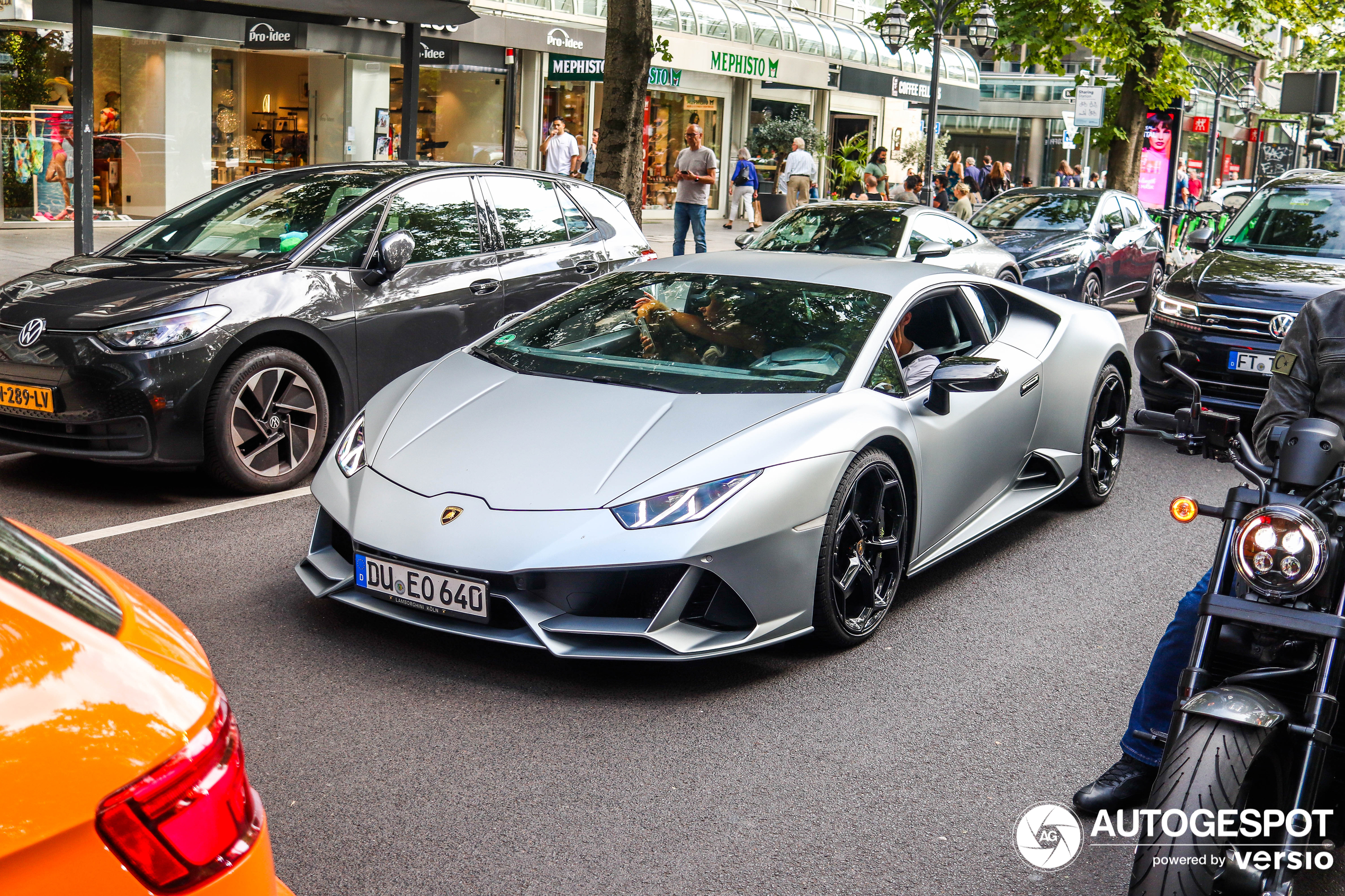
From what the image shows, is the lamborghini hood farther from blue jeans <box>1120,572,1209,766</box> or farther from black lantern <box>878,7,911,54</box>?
black lantern <box>878,7,911,54</box>

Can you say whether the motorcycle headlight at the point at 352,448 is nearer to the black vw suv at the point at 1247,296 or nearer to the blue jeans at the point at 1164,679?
the blue jeans at the point at 1164,679

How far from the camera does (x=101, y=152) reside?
19.4 m

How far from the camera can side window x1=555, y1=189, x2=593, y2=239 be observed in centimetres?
855

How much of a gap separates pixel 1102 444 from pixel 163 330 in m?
4.52

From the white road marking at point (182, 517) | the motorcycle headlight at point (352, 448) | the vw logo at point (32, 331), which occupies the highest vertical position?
the vw logo at point (32, 331)

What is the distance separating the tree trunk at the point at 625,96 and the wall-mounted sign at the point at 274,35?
6.97 metres

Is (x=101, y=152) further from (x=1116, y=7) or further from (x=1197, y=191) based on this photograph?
(x=1197, y=191)

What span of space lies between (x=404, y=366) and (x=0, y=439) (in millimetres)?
1957

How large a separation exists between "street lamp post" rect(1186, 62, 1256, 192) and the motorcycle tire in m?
40.3

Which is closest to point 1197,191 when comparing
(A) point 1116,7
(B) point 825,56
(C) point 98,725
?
(B) point 825,56

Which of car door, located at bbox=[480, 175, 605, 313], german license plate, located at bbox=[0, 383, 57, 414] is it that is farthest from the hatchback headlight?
car door, located at bbox=[480, 175, 605, 313]

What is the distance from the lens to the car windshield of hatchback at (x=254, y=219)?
7.15 m

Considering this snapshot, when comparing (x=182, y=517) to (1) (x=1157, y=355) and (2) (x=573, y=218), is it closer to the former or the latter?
(2) (x=573, y=218)

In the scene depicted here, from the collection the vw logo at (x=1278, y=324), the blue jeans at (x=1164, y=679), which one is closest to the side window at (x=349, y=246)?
the blue jeans at (x=1164, y=679)
